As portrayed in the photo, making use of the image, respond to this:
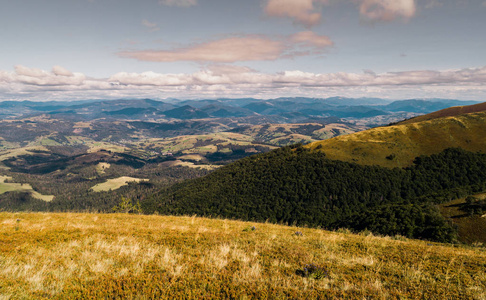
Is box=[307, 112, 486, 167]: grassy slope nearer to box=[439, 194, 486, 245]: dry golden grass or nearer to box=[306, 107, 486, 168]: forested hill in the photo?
box=[306, 107, 486, 168]: forested hill

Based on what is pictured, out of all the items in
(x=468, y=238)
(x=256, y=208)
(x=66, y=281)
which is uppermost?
(x=66, y=281)

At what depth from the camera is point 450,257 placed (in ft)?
37.5

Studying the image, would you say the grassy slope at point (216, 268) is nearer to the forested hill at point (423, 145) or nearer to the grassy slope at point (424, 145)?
the forested hill at point (423, 145)

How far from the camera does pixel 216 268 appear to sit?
962 cm

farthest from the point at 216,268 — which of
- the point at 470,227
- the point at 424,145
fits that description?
the point at 424,145

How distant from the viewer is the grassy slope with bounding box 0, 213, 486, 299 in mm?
7859

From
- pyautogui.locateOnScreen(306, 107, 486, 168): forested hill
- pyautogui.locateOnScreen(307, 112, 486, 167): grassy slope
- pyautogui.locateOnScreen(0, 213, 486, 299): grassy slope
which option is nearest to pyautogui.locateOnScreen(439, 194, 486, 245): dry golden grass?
pyautogui.locateOnScreen(0, 213, 486, 299): grassy slope

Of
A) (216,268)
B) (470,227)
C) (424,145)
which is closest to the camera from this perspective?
(216,268)

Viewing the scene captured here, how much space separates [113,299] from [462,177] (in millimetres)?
228333

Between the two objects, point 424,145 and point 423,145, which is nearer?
point 424,145

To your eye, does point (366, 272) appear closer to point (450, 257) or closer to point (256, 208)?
point (450, 257)

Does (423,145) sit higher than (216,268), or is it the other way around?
(216,268)

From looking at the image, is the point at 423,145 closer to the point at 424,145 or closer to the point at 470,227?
the point at 424,145

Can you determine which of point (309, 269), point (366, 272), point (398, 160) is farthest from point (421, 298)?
point (398, 160)
